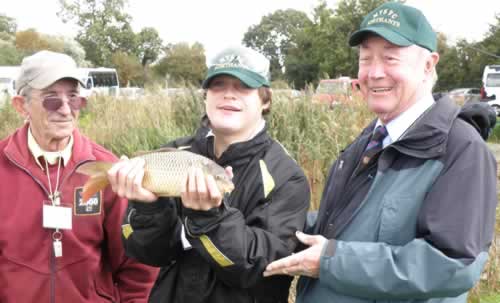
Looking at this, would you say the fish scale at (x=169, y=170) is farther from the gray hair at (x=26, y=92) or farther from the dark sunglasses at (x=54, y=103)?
the gray hair at (x=26, y=92)

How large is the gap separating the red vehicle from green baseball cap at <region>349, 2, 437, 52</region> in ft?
16.3

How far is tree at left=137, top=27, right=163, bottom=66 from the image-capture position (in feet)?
222

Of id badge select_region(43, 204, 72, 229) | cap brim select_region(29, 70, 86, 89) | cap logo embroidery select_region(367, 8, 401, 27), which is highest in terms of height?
cap logo embroidery select_region(367, 8, 401, 27)

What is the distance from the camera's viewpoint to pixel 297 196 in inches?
88.2

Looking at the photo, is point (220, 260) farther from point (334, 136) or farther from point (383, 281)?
point (334, 136)

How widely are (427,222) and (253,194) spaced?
75cm

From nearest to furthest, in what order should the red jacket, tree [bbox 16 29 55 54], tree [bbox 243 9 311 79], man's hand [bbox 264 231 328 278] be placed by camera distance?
man's hand [bbox 264 231 328 278], the red jacket, tree [bbox 16 29 55 54], tree [bbox 243 9 311 79]

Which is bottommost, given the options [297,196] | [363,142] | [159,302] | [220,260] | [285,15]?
[159,302]

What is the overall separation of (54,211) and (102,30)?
2682 inches

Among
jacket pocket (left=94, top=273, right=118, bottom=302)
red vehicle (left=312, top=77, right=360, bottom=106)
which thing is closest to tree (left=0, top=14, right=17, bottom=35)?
red vehicle (left=312, top=77, right=360, bottom=106)

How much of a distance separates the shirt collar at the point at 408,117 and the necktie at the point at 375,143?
0.07m

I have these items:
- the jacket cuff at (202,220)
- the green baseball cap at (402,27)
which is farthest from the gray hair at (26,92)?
the green baseball cap at (402,27)

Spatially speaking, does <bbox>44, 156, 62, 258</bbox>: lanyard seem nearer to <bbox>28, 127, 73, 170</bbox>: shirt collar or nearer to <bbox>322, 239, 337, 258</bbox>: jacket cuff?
<bbox>28, 127, 73, 170</bbox>: shirt collar

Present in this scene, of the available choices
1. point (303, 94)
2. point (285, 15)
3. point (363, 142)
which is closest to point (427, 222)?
point (363, 142)
